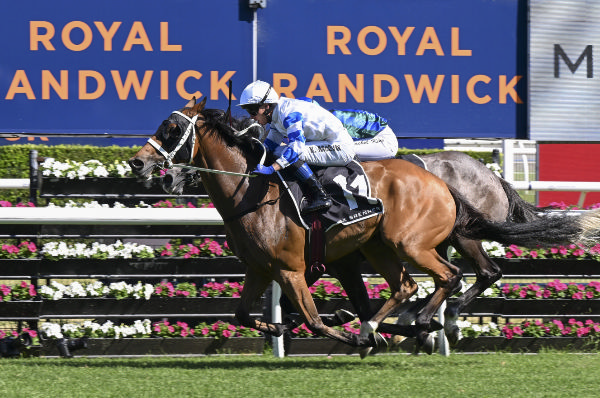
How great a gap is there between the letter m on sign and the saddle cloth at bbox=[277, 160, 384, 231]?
4318 millimetres

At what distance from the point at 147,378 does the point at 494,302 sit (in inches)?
98.1

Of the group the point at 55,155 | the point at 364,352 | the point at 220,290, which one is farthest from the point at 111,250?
the point at 55,155

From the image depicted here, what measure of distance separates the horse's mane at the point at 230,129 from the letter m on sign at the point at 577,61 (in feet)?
14.8

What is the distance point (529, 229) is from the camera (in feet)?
19.0

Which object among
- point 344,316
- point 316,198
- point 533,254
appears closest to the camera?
point 316,198

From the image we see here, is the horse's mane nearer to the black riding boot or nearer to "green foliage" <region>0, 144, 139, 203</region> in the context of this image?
the black riding boot

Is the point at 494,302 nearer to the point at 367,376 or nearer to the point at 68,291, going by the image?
the point at 367,376

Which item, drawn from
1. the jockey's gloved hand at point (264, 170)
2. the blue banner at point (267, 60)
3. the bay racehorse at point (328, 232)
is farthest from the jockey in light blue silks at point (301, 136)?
the blue banner at point (267, 60)

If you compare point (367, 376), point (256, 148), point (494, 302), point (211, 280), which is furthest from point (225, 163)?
point (494, 302)

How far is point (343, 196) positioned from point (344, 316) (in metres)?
0.76

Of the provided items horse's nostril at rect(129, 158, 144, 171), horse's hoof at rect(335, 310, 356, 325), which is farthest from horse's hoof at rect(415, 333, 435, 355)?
horse's nostril at rect(129, 158, 144, 171)

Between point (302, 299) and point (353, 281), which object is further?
point (353, 281)

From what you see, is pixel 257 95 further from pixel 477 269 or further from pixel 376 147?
pixel 477 269

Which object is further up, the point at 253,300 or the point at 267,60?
the point at 267,60
